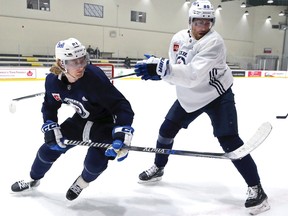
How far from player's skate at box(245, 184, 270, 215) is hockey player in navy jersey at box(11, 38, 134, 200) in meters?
0.78

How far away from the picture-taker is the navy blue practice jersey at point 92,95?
1.67 meters

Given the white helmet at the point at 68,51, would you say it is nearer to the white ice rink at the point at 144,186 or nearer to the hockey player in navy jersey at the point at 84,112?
the hockey player in navy jersey at the point at 84,112

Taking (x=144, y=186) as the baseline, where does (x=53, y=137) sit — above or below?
above

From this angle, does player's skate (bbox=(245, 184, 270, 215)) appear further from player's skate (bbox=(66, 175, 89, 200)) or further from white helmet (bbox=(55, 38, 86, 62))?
white helmet (bbox=(55, 38, 86, 62))

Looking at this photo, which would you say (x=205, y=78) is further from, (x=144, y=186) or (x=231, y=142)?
(x=144, y=186)

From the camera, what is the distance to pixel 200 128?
3.77 metres

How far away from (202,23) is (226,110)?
0.50 meters

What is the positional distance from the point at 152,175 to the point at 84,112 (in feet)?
2.36

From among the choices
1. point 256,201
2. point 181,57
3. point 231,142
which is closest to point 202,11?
point 181,57

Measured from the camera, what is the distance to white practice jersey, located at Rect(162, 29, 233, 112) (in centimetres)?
162

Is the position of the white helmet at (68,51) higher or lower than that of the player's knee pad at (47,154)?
higher

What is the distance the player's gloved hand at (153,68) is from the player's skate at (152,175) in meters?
0.80

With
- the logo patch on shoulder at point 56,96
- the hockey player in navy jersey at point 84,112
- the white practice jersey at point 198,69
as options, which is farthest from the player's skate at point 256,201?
the logo patch on shoulder at point 56,96

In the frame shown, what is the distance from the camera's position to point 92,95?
1.68m
